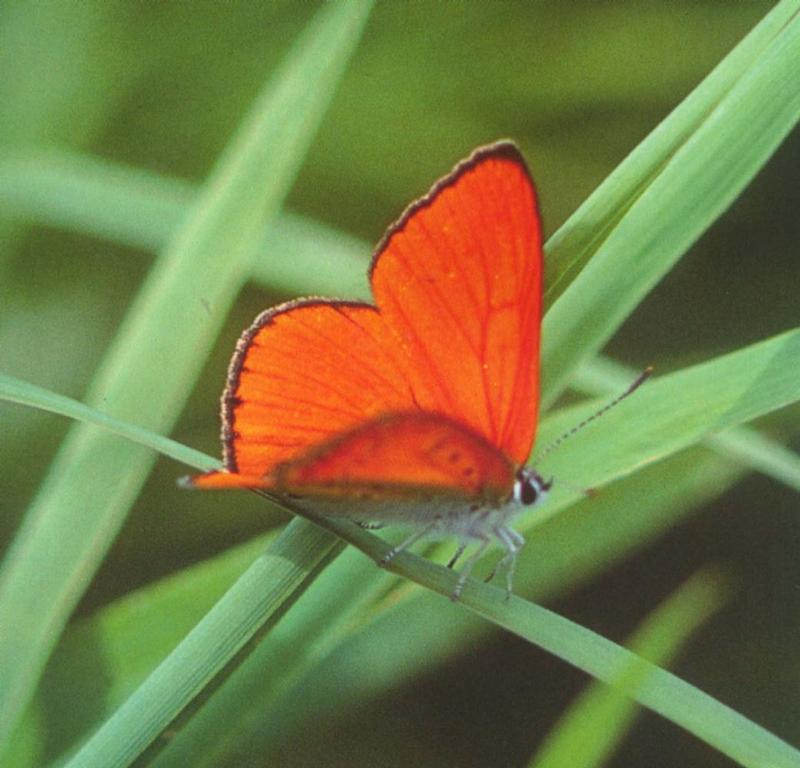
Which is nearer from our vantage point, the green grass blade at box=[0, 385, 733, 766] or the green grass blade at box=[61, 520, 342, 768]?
the green grass blade at box=[61, 520, 342, 768]

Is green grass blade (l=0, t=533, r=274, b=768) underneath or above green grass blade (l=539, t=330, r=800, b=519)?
underneath

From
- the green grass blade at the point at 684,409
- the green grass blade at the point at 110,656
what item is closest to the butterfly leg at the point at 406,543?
the green grass blade at the point at 684,409

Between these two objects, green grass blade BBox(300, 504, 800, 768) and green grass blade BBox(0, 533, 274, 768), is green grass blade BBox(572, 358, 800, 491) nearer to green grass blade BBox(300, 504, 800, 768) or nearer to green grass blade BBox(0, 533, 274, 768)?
green grass blade BBox(300, 504, 800, 768)

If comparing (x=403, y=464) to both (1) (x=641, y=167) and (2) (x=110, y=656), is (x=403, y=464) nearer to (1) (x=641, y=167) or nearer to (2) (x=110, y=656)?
(1) (x=641, y=167)

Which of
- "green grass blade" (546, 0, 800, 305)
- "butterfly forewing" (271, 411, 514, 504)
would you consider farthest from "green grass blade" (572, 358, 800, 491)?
"butterfly forewing" (271, 411, 514, 504)

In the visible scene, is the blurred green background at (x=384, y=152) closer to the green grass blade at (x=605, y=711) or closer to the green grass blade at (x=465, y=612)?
the green grass blade at (x=465, y=612)

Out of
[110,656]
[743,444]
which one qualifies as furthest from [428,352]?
[743,444]

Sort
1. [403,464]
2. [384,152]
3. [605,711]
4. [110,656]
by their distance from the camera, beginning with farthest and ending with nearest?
[384,152] < [110,656] < [605,711] < [403,464]
